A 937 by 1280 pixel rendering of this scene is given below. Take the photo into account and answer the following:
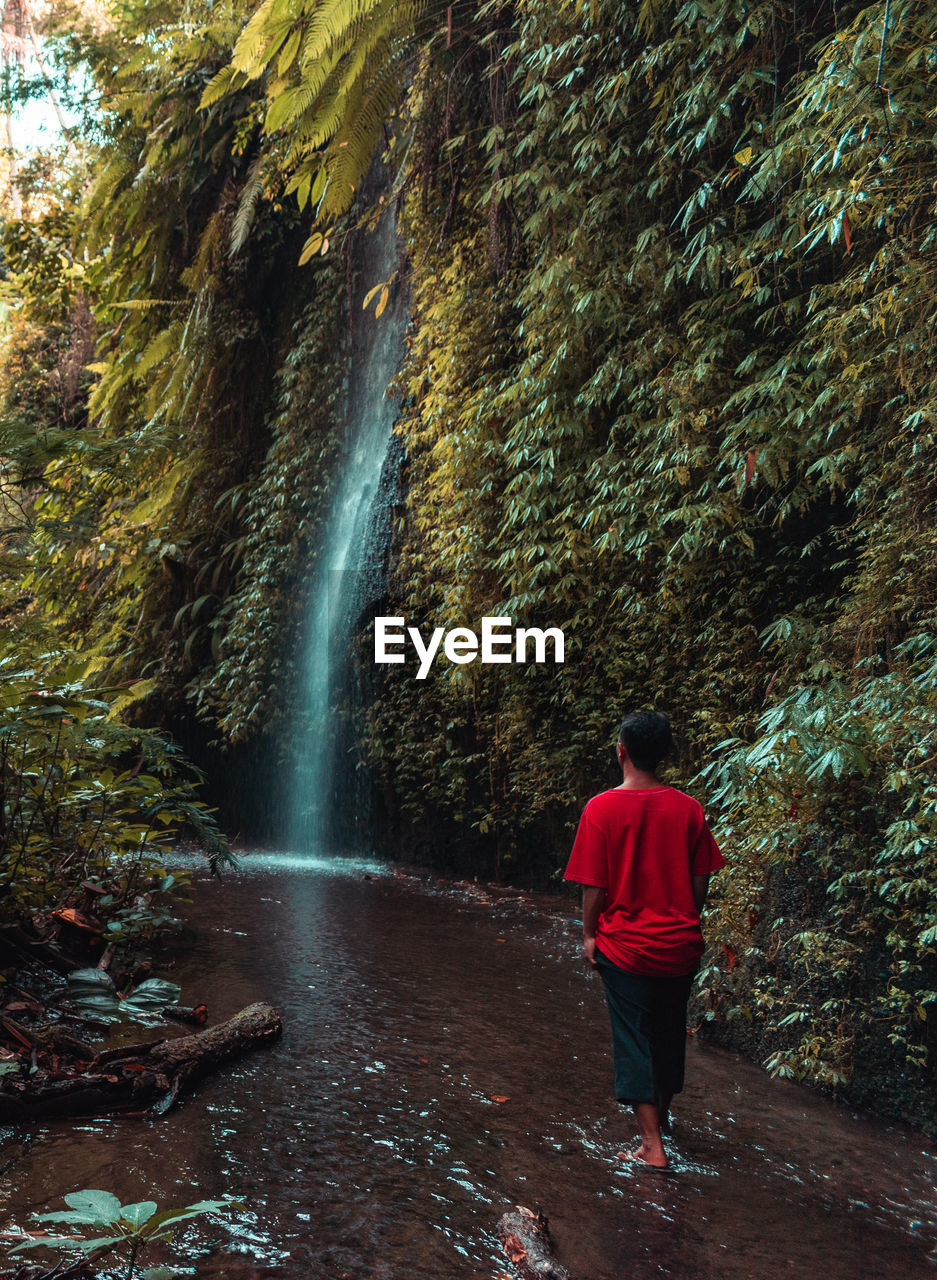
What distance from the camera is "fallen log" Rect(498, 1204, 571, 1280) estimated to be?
2.16m

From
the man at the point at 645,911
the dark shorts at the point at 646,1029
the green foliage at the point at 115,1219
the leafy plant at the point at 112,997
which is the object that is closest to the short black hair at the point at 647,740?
the man at the point at 645,911

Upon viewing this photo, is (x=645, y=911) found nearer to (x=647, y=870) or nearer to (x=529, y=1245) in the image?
(x=647, y=870)

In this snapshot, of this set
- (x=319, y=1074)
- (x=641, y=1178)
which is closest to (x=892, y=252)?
(x=641, y=1178)

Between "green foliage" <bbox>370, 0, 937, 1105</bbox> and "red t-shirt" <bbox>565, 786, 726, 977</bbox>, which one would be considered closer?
"red t-shirt" <bbox>565, 786, 726, 977</bbox>

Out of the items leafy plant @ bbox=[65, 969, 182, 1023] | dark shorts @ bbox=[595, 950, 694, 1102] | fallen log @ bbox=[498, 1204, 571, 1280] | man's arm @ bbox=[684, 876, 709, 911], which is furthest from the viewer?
leafy plant @ bbox=[65, 969, 182, 1023]

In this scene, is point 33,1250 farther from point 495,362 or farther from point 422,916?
point 495,362

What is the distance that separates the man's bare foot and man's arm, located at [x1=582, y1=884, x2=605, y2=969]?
1.87 feet

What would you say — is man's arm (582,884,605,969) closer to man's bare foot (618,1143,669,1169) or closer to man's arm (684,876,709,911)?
man's arm (684,876,709,911)

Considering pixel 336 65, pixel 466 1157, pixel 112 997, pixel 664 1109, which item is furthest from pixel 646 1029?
pixel 336 65

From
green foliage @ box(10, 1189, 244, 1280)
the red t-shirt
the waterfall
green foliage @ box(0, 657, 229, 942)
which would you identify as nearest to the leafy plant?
green foliage @ box(0, 657, 229, 942)

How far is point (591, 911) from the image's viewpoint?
9.92 feet

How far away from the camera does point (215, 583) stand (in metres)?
12.0

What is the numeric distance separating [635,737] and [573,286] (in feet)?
14.8

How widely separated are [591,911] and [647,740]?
0.60m
